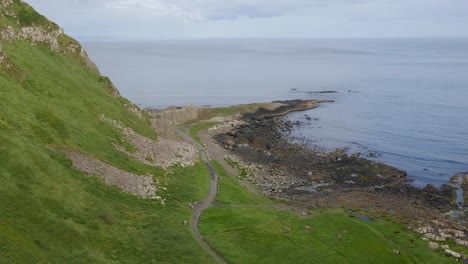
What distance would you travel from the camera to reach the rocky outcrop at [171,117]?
345ft

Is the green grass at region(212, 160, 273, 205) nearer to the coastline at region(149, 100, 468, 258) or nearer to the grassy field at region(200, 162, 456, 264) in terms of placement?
the grassy field at region(200, 162, 456, 264)

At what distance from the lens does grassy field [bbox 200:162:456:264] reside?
49.3 metres

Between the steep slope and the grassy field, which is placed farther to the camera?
the grassy field

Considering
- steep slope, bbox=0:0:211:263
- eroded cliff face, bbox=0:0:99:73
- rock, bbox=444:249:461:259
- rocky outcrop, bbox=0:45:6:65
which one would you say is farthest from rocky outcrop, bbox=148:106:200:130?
rock, bbox=444:249:461:259

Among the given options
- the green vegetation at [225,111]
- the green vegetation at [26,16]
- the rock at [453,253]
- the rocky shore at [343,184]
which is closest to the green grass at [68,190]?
the green vegetation at [26,16]

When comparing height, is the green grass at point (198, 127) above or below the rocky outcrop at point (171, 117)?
below

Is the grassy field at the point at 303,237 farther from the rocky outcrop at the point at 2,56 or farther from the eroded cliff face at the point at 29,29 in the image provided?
the eroded cliff face at the point at 29,29

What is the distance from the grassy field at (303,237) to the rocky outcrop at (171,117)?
1820 inches

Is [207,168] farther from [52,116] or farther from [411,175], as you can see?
[411,175]

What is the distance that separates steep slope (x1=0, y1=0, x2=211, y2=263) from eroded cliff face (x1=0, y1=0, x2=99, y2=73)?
0.23 metres

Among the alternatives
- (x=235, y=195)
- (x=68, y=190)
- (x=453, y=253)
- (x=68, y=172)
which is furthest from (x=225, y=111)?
(x=453, y=253)

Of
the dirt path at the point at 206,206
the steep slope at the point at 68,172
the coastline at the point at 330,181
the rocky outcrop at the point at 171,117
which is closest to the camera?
the steep slope at the point at 68,172

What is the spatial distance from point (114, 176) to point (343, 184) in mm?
45584

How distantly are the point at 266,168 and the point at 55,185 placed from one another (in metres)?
50.8
